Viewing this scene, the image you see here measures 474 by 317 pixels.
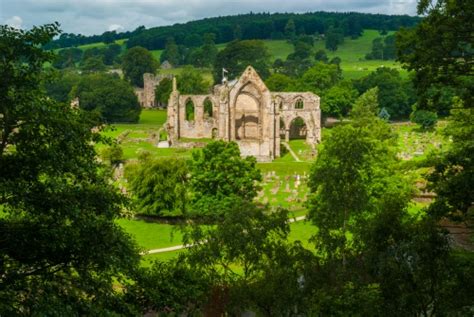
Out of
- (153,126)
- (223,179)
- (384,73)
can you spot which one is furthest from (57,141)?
(384,73)

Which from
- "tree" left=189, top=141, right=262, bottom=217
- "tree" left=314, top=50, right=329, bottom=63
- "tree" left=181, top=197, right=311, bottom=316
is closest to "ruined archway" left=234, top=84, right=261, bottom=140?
"tree" left=189, top=141, right=262, bottom=217

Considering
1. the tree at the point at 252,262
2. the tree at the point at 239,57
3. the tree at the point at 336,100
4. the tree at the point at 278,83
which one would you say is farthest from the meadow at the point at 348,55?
the tree at the point at 252,262

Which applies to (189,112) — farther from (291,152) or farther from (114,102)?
(291,152)

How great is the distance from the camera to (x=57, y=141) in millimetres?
13289

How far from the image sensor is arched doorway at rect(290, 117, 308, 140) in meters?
85.1

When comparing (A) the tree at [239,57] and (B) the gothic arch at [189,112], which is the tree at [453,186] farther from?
(A) the tree at [239,57]

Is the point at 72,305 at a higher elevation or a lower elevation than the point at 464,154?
lower

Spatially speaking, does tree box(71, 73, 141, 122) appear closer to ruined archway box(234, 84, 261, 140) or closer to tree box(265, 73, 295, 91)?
tree box(265, 73, 295, 91)

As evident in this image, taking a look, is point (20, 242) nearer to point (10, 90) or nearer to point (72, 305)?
point (72, 305)

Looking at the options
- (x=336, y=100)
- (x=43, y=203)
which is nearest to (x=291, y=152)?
(x=336, y=100)

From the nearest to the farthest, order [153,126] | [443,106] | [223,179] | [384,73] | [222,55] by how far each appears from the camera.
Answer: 1. [443,106]
2. [223,179]
3. [153,126]
4. [384,73]
5. [222,55]

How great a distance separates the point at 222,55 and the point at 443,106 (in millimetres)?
120205

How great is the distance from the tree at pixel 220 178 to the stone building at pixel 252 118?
79.6ft

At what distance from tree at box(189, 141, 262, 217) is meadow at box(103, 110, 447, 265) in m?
2.85
